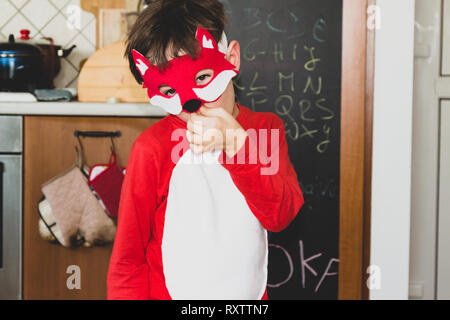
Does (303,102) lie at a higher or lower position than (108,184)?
higher

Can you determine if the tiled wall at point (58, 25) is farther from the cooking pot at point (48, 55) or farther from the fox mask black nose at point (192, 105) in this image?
the fox mask black nose at point (192, 105)

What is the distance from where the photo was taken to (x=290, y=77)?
114 centimetres

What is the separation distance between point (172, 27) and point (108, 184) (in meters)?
0.67

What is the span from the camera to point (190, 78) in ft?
2.50

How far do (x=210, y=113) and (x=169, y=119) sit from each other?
0.56 ft

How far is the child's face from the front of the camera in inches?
29.9

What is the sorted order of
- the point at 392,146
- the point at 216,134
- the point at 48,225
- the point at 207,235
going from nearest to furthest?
the point at 216,134
the point at 207,235
the point at 392,146
the point at 48,225

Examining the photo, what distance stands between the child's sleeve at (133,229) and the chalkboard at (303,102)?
1.36ft

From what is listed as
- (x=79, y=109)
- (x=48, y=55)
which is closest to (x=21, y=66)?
(x=48, y=55)

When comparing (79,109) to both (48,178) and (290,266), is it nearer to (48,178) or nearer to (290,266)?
(48,178)

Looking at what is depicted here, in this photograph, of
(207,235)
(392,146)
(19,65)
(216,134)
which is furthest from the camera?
(19,65)

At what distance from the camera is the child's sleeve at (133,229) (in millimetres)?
832

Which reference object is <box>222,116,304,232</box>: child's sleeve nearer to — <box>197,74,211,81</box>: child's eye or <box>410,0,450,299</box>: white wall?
<box>197,74,211,81</box>: child's eye
